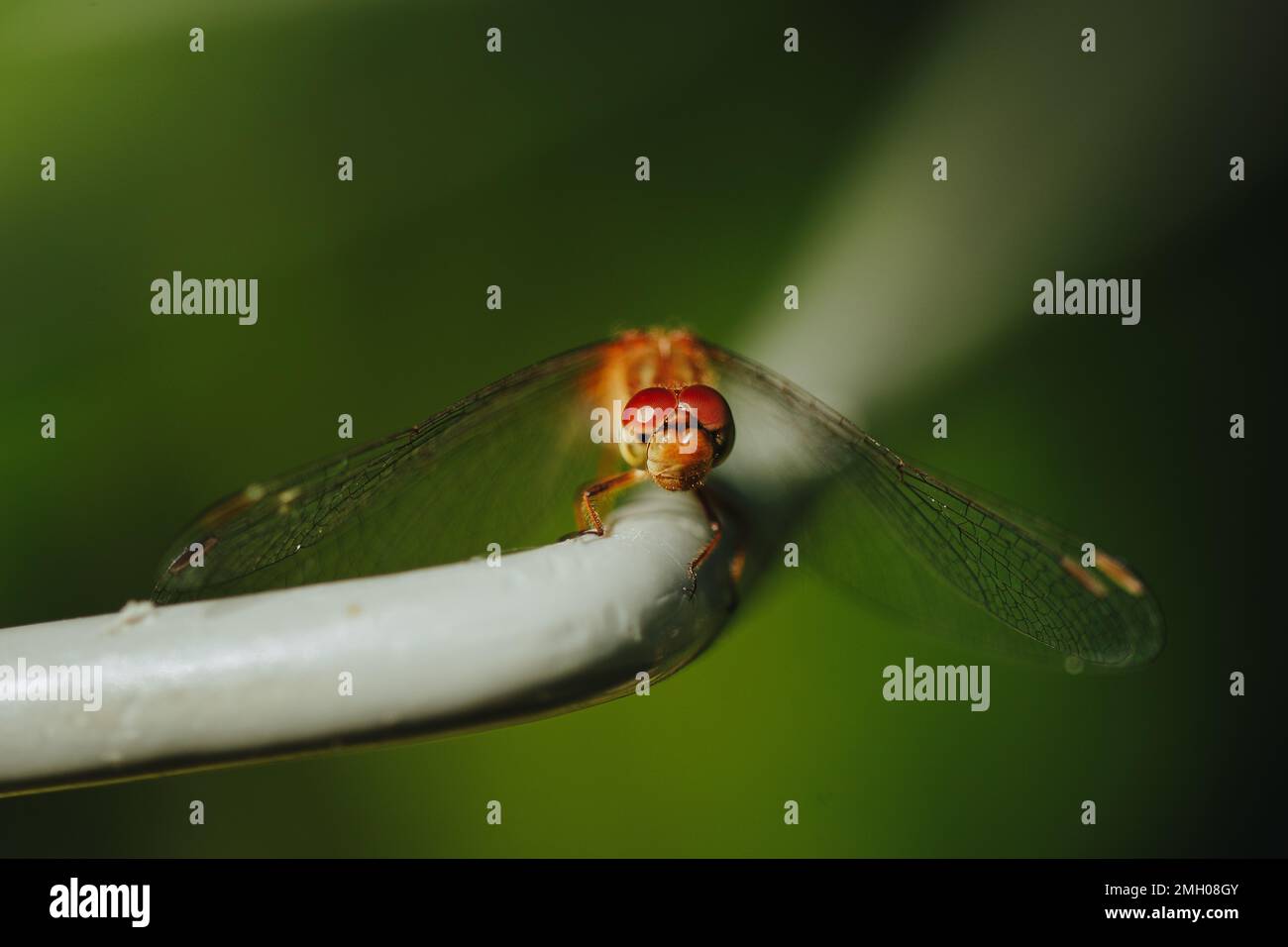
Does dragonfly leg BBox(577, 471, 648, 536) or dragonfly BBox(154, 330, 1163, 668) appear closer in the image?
dragonfly BBox(154, 330, 1163, 668)

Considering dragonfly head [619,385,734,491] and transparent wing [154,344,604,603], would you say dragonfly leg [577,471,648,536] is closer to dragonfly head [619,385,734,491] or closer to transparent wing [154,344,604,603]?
dragonfly head [619,385,734,491]

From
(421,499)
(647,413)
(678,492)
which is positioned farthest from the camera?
(421,499)

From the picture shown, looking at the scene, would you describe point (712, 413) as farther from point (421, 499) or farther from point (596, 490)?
point (421, 499)

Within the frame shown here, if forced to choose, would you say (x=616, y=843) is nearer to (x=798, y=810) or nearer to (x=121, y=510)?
(x=798, y=810)

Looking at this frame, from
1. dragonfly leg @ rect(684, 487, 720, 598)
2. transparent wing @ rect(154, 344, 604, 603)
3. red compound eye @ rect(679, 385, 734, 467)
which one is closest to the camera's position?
dragonfly leg @ rect(684, 487, 720, 598)

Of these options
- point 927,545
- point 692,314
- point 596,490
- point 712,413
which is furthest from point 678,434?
point 927,545

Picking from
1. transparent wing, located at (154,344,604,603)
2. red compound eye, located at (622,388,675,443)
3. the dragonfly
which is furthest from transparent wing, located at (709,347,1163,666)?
transparent wing, located at (154,344,604,603)

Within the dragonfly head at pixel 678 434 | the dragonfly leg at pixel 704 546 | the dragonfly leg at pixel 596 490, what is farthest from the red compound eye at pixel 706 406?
the dragonfly leg at pixel 704 546
